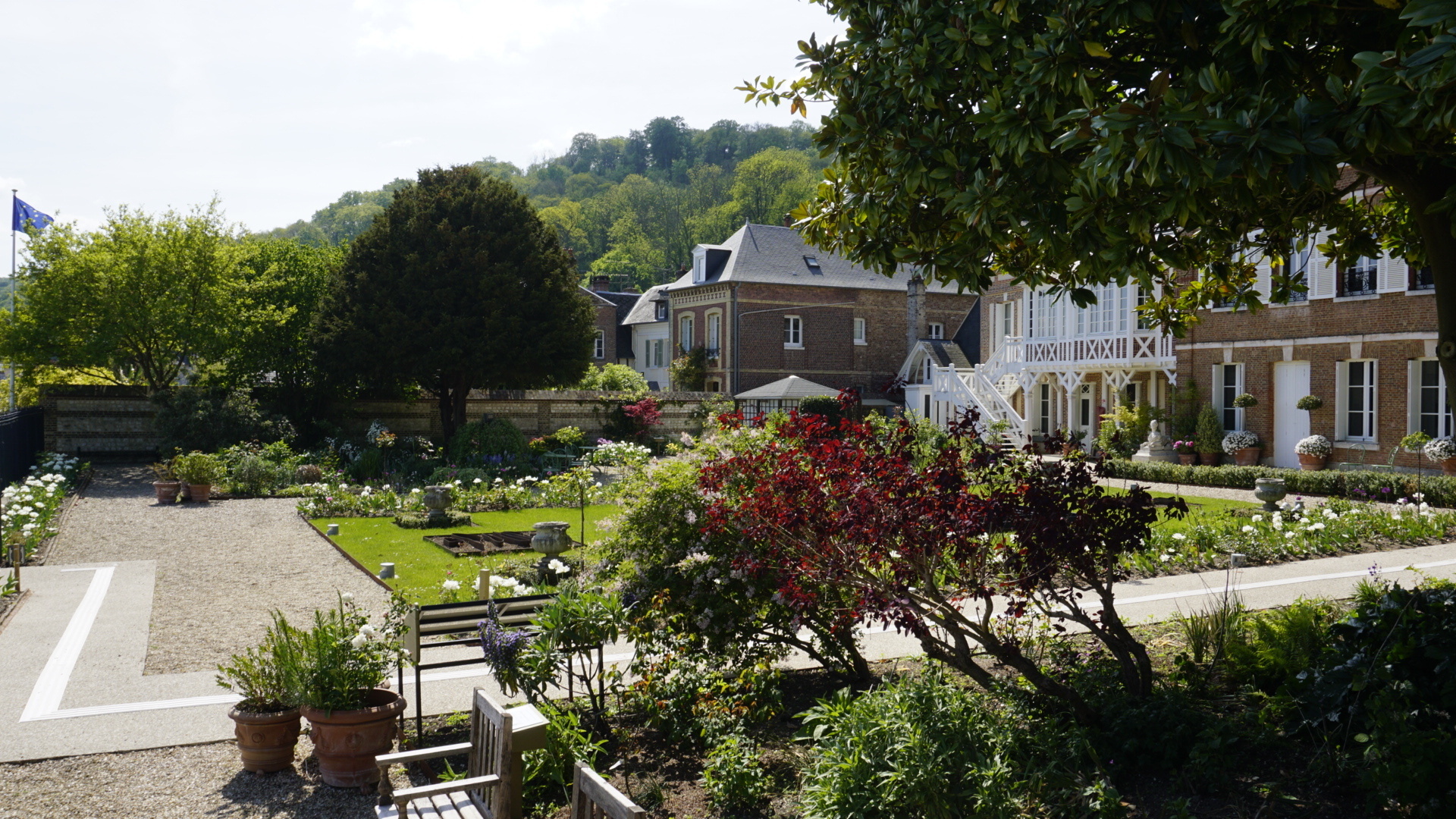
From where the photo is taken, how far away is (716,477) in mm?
6117

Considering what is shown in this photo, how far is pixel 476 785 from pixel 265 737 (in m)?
2.12

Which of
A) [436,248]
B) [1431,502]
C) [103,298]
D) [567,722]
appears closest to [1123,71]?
[567,722]

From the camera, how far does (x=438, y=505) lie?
52.2 ft

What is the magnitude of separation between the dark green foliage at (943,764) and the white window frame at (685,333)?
3554cm

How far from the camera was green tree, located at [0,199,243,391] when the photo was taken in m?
22.5

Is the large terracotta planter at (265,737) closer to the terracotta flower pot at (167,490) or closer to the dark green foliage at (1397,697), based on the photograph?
the dark green foliage at (1397,697)

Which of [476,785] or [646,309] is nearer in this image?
[476,785]

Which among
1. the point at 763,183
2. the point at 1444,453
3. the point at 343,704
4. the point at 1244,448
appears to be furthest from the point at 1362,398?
the point at 763,183

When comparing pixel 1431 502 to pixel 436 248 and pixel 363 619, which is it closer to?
pixel 363 619

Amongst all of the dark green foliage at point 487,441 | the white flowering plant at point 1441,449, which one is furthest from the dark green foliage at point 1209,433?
the dark green foliage at point 487,441

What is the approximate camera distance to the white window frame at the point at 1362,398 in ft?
65.8

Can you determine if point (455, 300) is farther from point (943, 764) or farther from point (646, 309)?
point (943, 764)

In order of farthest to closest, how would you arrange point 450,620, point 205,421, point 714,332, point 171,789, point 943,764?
point 714,332, point 205,421, point 450,620, point 171,789, point 943,764

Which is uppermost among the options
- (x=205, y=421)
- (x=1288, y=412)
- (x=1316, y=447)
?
(x=1288, y=412)
